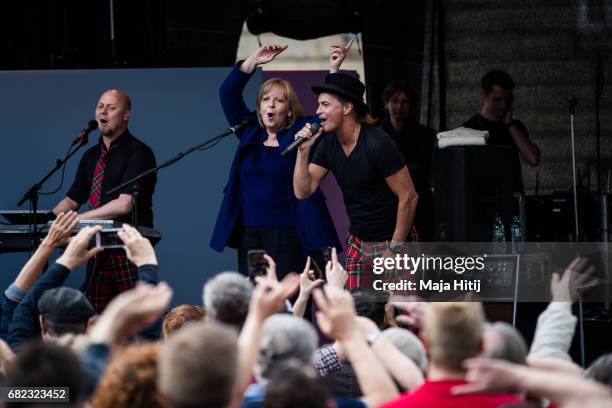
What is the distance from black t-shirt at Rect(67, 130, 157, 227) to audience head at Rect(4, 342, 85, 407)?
166 inches

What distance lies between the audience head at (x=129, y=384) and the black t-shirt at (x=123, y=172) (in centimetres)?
409

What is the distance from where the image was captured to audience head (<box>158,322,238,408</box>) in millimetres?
2369

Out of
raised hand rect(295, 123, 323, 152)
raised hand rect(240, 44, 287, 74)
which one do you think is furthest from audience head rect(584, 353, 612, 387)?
raised hand rect(240, 44, 287, 74)

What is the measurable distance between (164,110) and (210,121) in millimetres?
321

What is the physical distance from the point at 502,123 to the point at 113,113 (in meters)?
2.52

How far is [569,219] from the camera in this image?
7699mm

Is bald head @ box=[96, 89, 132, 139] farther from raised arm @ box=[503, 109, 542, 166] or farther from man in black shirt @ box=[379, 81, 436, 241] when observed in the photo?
raised arm @ box=[503, 109, 542, 166]

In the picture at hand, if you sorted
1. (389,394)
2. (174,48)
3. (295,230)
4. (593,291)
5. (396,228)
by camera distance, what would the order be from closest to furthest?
1. (389,394)
2. (396,228)
3. (295,230)
4. (593,291)
5. (174,48)

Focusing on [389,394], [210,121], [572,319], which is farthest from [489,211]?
[389,394]

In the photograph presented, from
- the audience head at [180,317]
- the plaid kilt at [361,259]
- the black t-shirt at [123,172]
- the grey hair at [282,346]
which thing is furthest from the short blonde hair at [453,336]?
the black t-shirt at [123,172]

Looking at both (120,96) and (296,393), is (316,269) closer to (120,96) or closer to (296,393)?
(120,96)

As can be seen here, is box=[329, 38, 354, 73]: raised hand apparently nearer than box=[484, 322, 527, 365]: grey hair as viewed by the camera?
No

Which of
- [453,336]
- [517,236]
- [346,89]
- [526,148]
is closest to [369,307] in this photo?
[346,89]

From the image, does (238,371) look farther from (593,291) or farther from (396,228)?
(593,291)
